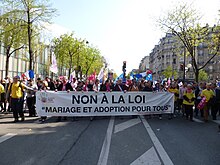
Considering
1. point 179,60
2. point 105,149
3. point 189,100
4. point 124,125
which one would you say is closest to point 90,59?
point 189,100

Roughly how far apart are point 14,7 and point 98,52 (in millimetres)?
36298

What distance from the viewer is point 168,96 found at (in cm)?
1184

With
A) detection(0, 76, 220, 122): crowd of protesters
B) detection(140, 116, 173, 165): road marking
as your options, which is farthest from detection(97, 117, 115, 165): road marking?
detection(0, 76, 220, 122): crowd of protesters

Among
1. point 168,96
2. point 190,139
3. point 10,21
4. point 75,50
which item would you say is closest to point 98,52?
point 75,50

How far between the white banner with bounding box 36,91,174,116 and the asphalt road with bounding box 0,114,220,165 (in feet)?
3.80

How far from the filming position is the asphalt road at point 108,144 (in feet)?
17.9

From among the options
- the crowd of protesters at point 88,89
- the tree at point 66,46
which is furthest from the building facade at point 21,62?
the crowd of protesters at point 88,89

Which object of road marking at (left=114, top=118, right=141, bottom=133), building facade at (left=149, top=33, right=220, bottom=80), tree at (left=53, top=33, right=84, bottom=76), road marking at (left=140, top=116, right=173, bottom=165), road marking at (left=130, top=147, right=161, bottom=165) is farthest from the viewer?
building facade at (left=149, top=33, right=220, bottom=80)

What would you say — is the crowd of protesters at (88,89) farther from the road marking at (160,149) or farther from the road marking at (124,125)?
the road marking at (160,149)

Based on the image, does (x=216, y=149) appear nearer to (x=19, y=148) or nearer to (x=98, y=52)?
(x=19, y=148)

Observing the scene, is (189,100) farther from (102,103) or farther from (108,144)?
(108,144)

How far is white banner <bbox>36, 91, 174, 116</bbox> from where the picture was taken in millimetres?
10836

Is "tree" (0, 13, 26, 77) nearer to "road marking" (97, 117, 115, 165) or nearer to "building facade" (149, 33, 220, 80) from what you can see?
"road marking" (97, 117, 115, 165)

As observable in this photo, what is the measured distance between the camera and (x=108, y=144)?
671 cm
